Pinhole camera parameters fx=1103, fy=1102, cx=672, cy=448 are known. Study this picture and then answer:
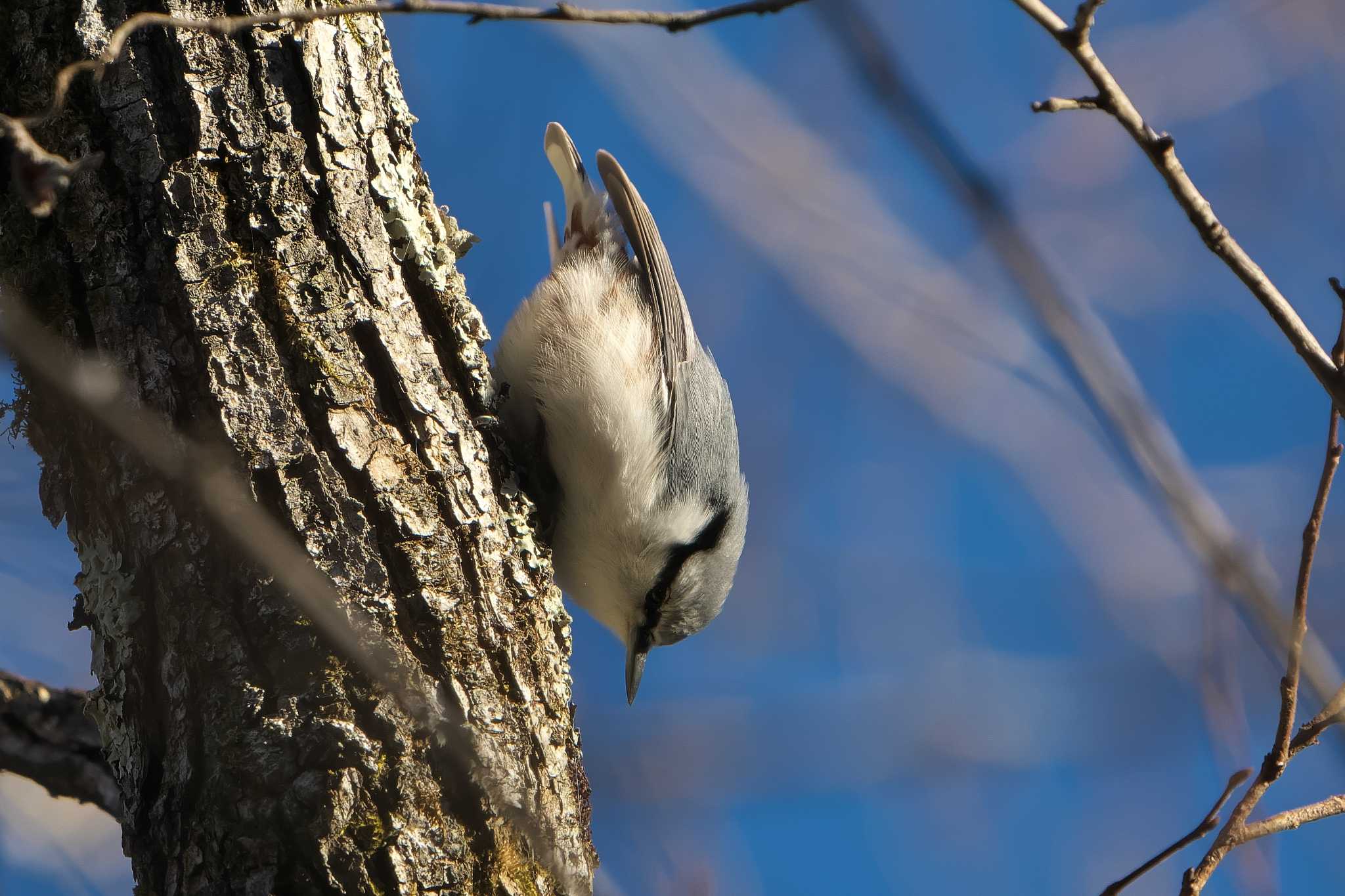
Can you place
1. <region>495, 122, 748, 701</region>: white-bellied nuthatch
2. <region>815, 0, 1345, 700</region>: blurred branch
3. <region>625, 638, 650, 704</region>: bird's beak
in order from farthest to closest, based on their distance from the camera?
<region>625, 638, 650, 704</region>: bird's beak < <region>495, 122, 748, 701</region>: white-bellied nuthatch < <region>815, 0, 1345, 700</region>: blurred branch

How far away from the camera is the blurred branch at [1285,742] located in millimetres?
1291

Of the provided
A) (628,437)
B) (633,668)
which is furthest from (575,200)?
(633,668)

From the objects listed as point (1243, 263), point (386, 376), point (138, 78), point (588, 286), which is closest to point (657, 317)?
point (588, 286)

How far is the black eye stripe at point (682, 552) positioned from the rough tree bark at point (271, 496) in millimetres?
830

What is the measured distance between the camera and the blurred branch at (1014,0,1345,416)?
3.62 ft

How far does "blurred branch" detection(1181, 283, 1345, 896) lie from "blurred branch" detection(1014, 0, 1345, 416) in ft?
0.66

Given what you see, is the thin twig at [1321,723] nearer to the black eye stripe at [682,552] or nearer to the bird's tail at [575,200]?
the black eye stripe at [682,552]

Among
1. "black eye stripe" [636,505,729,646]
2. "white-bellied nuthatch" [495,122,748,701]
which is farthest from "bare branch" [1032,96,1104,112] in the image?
"black eye stripe" [636,505,729,646]

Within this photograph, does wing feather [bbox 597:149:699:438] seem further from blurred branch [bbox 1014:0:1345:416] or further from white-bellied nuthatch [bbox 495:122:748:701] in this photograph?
blurred branch [bbox 1014:0:1345:416]

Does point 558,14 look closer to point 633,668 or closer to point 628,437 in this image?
point 628,437

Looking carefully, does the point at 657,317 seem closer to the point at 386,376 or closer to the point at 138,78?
the point at 386,376

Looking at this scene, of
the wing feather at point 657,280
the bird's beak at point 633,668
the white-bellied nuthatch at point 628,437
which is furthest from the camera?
the bird's beak at point 633,668

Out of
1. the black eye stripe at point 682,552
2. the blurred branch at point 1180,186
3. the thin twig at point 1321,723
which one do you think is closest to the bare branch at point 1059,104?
the blurred branch at point 1180,186

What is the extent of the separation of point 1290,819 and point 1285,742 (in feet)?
0.33
